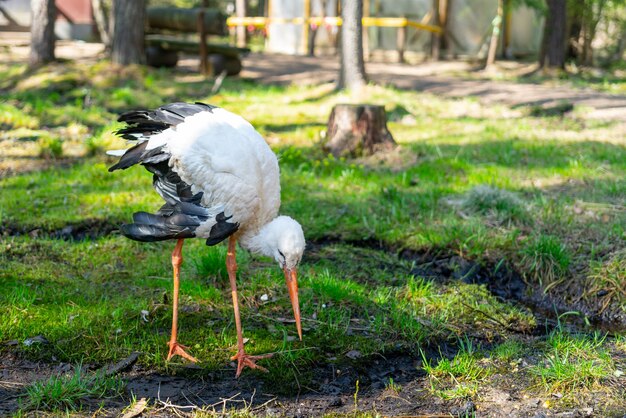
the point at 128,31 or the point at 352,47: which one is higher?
the point at 128,31

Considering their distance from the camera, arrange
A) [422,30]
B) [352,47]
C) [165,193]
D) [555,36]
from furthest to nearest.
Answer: [422,30] < [555,36] < [352,47] < [165,193]

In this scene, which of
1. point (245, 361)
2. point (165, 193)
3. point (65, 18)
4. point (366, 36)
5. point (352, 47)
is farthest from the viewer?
point (65, 18)

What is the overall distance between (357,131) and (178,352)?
4.65 m

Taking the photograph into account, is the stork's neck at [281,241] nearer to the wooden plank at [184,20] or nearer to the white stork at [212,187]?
the white stork at [212,187]

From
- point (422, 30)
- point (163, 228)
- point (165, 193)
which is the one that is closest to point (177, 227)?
point (163, 228)

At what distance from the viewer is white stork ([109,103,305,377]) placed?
4.05 meters

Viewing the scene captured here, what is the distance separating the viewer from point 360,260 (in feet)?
18.7

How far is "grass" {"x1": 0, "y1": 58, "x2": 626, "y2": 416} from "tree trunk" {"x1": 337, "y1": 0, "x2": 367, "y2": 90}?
2.56 meters

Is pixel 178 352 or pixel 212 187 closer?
pixel 212 187

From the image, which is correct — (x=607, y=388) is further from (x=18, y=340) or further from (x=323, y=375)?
(x=18, y=340)

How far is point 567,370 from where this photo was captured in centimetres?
404

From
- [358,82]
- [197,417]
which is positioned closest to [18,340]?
[197,417]

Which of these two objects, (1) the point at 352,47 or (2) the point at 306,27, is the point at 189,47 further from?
(2) the point at 306,27

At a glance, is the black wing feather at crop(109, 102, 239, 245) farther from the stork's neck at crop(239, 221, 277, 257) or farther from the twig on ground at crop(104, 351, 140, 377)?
the twig on ground at crop(104, 351, 140, 377)
